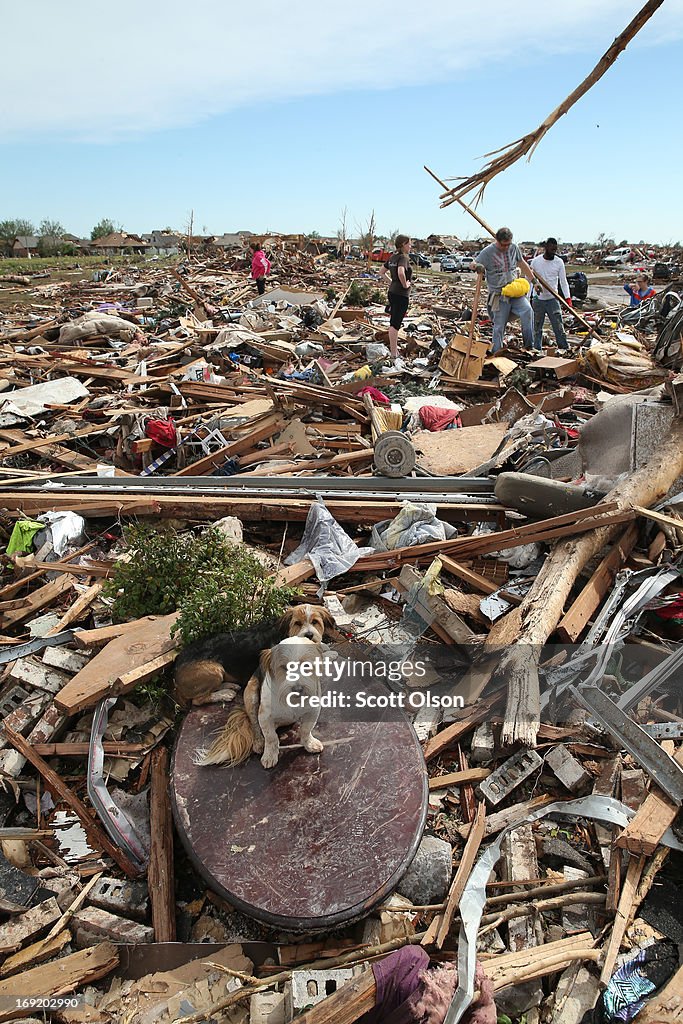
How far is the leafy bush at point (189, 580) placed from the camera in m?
3.80

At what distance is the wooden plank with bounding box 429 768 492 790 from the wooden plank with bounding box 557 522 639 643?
3.30ft

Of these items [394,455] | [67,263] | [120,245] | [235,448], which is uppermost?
[120,245]

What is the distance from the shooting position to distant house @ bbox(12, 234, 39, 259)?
36.2 meters

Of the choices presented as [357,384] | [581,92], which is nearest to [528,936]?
[581,92]

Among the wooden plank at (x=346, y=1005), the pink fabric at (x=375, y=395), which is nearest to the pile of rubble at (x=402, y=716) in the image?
the wooden plank at (x=346, y=1005)

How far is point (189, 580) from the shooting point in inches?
162

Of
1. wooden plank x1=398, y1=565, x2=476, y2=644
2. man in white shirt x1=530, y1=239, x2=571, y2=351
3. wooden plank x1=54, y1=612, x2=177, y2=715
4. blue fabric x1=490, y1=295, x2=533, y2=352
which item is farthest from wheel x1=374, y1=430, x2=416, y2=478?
man in white shirt x1=530, y1=239, x2=571, y2=351

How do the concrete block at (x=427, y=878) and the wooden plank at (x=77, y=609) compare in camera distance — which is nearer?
the concrete block at (x=427, y=878)

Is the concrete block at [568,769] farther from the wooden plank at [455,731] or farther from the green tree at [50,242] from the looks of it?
the green tree at [50,242]

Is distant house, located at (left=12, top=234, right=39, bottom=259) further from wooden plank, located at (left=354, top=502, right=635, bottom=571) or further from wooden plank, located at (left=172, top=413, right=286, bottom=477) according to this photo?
wooden plank, located at (left=354, top=502, right=635, bottom=571)

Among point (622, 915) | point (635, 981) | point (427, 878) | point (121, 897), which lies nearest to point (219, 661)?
point (121, 897)

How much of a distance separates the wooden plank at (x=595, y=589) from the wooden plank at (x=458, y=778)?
1.00m

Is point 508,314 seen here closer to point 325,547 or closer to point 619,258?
point 325,547

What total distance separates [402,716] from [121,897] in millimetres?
1667
